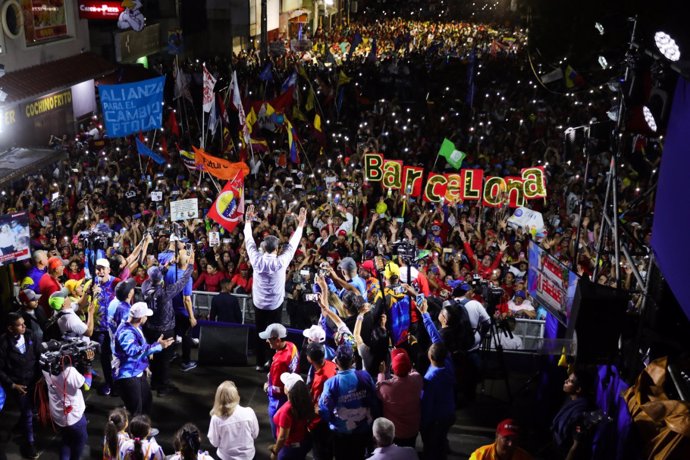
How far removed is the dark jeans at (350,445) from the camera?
6602 mm

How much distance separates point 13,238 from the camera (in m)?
9.11

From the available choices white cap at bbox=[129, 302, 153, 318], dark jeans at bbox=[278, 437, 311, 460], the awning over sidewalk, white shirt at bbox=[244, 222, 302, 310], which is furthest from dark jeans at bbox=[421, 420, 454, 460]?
the awning over sidewalk

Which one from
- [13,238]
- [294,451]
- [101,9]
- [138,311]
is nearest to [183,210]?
[13,238]

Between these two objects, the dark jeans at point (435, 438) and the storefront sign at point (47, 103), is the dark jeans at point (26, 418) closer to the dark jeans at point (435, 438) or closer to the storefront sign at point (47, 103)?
the dark jeans at point (435, 438)

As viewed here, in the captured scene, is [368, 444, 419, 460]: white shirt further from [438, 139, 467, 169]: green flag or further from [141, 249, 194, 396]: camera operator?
[438, 139, 467, 169]: green flag

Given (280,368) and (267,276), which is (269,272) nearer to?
(267,276)

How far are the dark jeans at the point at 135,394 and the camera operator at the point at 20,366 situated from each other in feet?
3.28

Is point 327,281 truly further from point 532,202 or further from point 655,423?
point 532,202

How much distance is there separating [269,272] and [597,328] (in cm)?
402

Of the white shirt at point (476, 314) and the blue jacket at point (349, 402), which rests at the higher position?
the blue jacket at point (349, 402)

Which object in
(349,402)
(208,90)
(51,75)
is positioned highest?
(208,90)

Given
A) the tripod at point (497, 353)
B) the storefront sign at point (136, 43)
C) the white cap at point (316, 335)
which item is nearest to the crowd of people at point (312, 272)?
the white cap at point (316, 335)

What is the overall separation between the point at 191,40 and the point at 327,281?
33492mm

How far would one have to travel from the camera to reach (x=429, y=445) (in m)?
7.07
